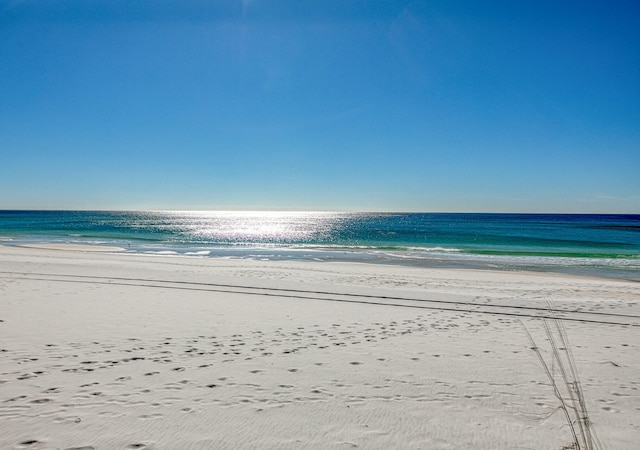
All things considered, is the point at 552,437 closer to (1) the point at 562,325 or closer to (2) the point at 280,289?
(1) the point at 562,325

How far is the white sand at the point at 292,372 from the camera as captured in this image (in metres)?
4.56

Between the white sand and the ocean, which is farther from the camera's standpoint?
the ocean

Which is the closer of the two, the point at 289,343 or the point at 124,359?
the point at 124,359

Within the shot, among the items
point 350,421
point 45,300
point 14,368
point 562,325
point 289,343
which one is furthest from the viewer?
point 45,300

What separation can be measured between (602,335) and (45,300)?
14.8 meters

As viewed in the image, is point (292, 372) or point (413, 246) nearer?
point (292, 372)

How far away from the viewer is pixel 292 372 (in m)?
6.38

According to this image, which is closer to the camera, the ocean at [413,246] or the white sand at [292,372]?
the white sand at [292,372]

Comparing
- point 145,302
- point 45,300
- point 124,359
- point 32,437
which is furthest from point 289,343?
point 45,300

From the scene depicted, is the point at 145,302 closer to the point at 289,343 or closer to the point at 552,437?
the point at 289,343

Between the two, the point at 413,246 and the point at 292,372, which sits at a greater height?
the point at 292,372

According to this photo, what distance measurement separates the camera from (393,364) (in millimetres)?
6875

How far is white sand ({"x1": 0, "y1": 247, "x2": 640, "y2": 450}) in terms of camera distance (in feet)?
15.0

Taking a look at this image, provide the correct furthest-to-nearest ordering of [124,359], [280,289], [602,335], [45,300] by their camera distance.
Result: [280,289]
[45,300]
[602,335]
[124,359]
